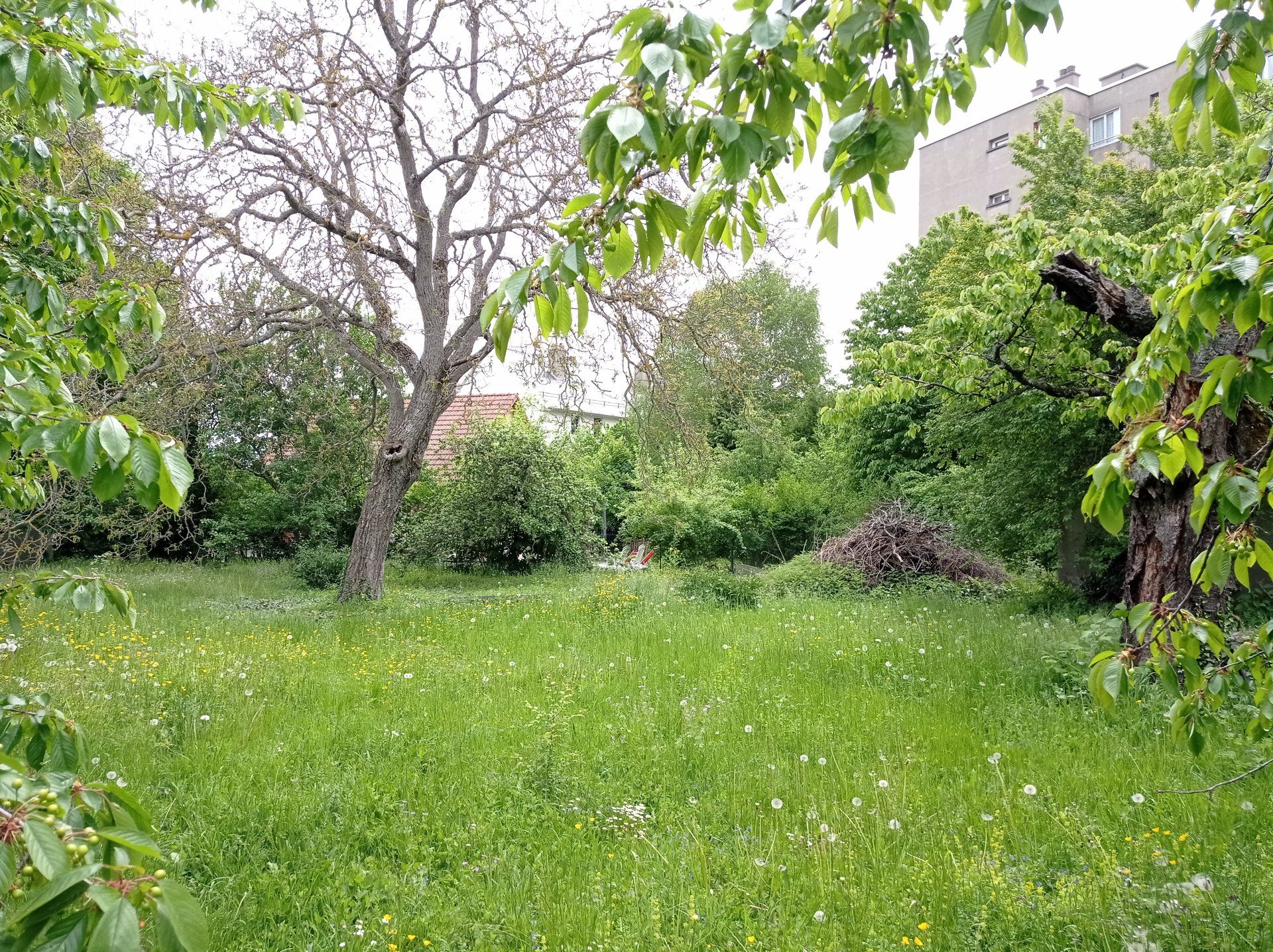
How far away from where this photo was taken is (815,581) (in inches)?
506

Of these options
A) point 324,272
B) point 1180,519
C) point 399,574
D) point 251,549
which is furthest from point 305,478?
point 1180,519

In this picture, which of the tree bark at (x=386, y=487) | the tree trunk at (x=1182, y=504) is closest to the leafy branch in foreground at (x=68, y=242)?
the tree trunk at (x=1182, y=504)

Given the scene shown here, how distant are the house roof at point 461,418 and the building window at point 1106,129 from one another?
2453cm

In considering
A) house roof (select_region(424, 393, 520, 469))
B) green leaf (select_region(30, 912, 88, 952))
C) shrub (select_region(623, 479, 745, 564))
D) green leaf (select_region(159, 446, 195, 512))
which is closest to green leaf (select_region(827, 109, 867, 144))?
green leaf (select_region(159, 446, 195, 512))

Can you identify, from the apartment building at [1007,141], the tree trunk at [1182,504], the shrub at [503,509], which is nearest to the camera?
the tree trunk at [1182,504]

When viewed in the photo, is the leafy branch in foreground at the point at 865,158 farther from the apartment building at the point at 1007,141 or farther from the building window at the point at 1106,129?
the building window at the point at 1106,129

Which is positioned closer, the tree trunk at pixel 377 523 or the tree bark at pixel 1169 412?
the tree bark at pixel 1169 412

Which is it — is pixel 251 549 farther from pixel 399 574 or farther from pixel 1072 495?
pixel 1072 495

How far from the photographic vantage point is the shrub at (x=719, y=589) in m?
10.9

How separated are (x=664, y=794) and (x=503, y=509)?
12360 millimetres

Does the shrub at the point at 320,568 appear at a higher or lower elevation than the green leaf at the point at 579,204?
lower

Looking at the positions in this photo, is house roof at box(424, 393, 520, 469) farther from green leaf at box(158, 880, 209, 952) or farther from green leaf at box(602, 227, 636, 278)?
green leaf at box(158, 880, 209, 952)

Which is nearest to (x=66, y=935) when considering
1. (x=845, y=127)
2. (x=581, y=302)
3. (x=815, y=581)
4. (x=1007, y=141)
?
(x=581, y=302)

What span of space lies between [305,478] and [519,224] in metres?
9.38
